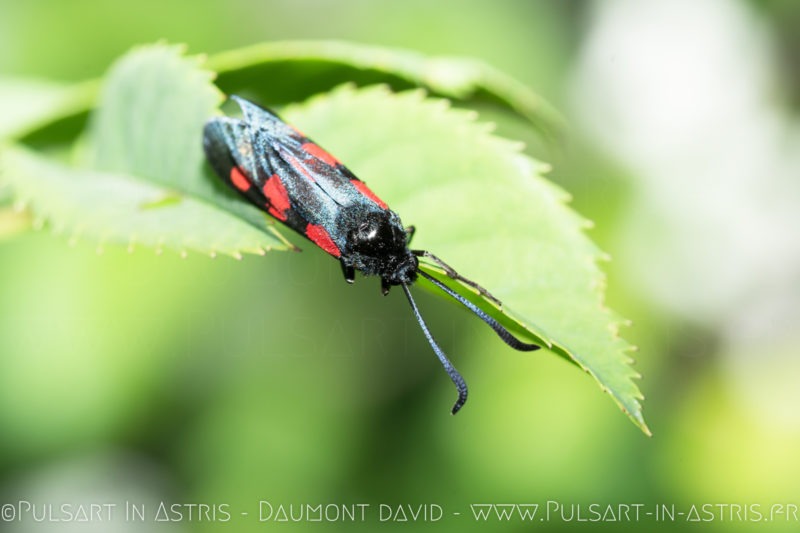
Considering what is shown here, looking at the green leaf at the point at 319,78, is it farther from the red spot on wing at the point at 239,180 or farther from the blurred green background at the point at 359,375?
the blurred green background at the point at 359,375

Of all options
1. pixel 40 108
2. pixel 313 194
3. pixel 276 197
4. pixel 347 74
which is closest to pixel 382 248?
pixel 313 194

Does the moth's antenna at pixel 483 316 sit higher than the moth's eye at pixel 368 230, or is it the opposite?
the moth's eye at pixel 368 230

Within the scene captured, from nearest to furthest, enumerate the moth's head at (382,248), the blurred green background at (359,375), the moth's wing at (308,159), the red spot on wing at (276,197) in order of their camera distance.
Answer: the moth's head at (382,248)
the moth's wing at (308,159)
the red spot on wing at (276,197)
the blurred green background at (359,375)

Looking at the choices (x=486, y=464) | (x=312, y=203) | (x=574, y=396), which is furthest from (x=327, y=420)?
(x=312, y=203)

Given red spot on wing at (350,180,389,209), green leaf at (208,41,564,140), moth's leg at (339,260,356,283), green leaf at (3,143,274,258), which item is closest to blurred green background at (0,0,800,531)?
moth's leg at (339,260,356,283)

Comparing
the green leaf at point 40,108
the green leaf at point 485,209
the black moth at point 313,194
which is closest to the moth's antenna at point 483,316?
the green leaf at point 485,209

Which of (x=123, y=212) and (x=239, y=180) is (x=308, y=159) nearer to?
(x=239, y=180)
